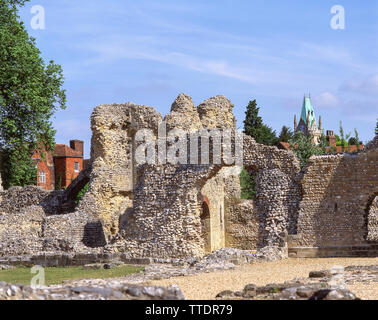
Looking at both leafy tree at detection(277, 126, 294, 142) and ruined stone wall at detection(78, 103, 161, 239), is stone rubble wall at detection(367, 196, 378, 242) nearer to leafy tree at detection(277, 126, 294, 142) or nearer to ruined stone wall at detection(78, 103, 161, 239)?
ruined stone wall at detection(78, 103, 161, 239)

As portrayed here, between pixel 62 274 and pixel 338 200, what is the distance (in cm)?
1049

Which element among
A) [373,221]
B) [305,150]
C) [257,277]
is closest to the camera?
Answer: [257,277]

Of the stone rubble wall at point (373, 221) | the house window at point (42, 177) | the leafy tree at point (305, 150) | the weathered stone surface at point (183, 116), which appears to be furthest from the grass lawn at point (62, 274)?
the house window at point (42, 177)

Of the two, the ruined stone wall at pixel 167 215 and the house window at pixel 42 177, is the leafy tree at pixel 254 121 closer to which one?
the house window at pixel 42 177

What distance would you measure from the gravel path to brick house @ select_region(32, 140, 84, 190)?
1744 inches

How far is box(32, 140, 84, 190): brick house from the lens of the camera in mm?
64562

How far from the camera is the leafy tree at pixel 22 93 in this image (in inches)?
1313

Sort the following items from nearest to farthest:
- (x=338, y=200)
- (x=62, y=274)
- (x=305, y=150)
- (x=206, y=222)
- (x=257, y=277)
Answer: (x=257, y=277) → (x=62, y=274) → (x=338, y=200) → (x=206, y=222) → (x=305, y=150)

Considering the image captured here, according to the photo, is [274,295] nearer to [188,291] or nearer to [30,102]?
[188,291]

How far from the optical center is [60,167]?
214ft

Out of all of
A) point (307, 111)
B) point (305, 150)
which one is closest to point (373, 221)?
point (305, 150)

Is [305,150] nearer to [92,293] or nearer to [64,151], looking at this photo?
[64,151]

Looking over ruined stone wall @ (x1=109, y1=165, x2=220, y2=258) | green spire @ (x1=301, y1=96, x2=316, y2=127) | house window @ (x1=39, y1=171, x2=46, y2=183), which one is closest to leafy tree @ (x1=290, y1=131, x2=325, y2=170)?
ruined stone wall @ (x1=109, y1=165, x2=220, y2=258)
